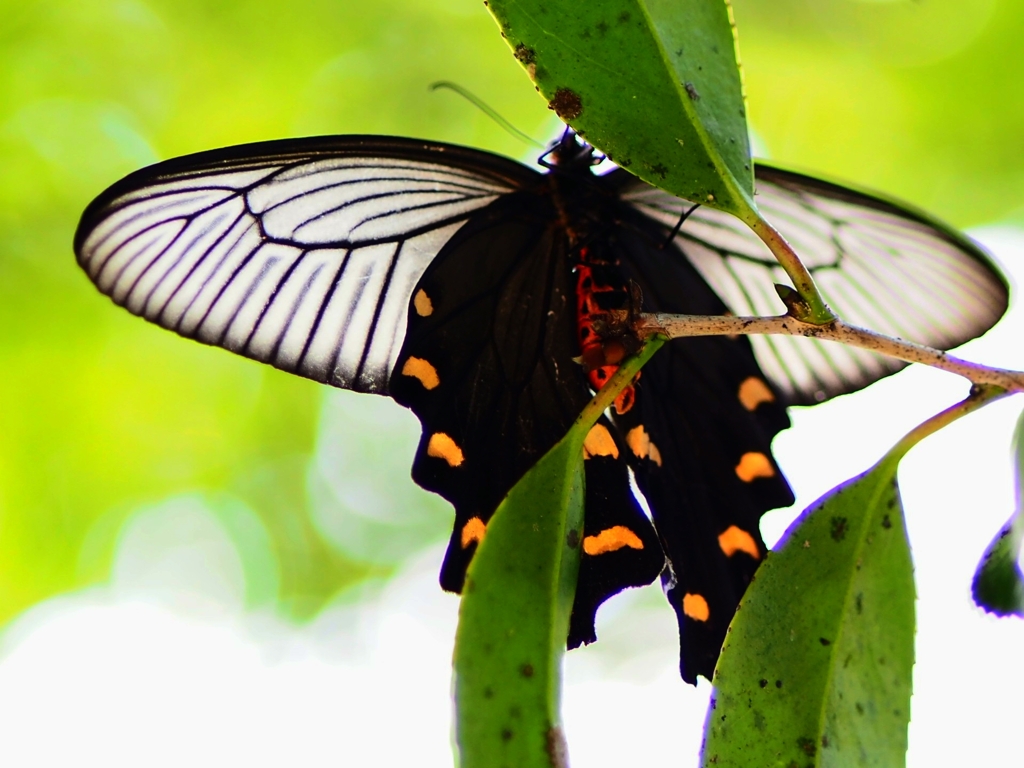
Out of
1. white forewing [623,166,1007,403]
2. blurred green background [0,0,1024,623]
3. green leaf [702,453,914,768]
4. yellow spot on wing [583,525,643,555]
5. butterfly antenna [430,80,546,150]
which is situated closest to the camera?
green leaf [702,453,914,768]

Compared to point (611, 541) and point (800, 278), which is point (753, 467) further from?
point (800, 278)

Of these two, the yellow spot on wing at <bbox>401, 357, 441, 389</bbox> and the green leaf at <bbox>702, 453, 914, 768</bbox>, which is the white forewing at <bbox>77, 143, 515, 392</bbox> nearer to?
the yellow spot on wing at <bbox>401, 357, 441, 389</bbox>

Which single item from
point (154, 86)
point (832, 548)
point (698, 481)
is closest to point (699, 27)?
point (832, 548)

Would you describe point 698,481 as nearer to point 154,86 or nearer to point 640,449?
point 640,449

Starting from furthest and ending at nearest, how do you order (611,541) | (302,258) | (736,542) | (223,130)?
1. (223,130)
2. (736,542)
3. (302,258)
4. (611,541)

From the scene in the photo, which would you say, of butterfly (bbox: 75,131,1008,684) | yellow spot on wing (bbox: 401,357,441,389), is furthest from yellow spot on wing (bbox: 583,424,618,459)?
yellow spot on wing (bbox: 401,357,441,389)

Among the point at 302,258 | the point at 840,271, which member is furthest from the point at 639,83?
the point at 840,271

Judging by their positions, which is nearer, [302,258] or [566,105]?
[566,105]

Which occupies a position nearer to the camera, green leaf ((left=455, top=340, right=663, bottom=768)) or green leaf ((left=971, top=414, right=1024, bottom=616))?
green leaf ((left=455, top=340, right=663, bottom=768))
